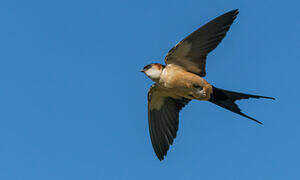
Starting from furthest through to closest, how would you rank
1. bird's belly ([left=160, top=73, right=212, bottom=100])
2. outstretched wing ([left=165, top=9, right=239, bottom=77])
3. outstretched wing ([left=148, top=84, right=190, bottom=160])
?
1. outstretched wing ([left=148, top=84, right=190, bottom=160])
2. bird's belly ([left=160, top=73, right=212, bottom=100])
3. outstretched wing ([left=165, top=9, right=239, bottom=77])

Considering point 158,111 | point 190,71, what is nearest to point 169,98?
point 158,111

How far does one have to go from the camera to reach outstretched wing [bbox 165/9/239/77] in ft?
19.4

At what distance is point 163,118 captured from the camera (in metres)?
6.98

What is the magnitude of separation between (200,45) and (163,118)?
1.44 metres

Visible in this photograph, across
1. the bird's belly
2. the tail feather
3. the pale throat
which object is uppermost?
the pale throat

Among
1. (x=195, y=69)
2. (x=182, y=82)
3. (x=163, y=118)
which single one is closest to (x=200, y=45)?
(x=195, y=69)

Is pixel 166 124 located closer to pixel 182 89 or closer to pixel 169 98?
pixel 169 98

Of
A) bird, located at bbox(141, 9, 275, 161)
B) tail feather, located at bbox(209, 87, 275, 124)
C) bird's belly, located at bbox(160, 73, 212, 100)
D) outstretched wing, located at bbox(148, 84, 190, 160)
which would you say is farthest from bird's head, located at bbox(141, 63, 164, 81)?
tail feather, located at bbox(209, 87, 275, 124)

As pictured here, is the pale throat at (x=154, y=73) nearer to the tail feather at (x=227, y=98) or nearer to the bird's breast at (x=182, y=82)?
the bird's breast at (x=182, y=82)

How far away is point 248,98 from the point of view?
589cm

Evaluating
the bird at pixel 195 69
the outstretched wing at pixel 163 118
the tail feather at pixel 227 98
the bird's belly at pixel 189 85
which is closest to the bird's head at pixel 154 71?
the bird at pixel 195 69

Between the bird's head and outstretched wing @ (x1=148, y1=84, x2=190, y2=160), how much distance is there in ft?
2.00

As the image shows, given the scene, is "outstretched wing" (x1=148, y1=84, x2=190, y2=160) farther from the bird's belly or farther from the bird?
the bird's belly

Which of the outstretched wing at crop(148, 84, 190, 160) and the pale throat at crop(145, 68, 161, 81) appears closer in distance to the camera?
the pale throat at crop(145, 68, 161, 81)
